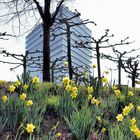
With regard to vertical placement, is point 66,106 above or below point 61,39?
below

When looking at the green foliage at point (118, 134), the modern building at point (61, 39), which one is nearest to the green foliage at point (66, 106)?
the green foliage at point (118, 134)

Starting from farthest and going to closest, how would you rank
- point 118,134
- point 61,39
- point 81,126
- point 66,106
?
point 61,39 < point 66,106 < point 81,126 < point 118,134

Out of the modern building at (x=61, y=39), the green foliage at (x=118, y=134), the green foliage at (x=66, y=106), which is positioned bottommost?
the green foliage at (x=118, y=134)

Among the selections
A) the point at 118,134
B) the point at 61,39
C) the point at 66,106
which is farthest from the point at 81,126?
the point at 61,39

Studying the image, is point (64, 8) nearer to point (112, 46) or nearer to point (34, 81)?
point (112, 46)

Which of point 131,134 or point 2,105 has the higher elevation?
point 2,105

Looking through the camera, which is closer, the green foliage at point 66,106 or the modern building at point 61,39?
the green foliage at point 66,106

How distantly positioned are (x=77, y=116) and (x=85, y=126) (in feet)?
0.57

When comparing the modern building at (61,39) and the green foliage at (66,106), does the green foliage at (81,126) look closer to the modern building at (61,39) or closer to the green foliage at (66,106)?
the green foliage at (66,106)

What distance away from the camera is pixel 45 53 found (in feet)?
47.0

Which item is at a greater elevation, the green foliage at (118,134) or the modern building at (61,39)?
the modern building at (61,39)

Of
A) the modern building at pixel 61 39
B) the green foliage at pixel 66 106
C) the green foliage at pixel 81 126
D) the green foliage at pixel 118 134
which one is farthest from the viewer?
the modern building at pixel 61 39

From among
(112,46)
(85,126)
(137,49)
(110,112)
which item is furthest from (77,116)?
(137,49)

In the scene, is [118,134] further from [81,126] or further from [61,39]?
[61,39]
